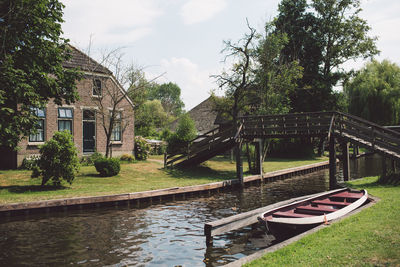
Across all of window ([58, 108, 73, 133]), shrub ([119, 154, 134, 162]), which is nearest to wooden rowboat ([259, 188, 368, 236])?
shrub ([119, 154, 134, 162])

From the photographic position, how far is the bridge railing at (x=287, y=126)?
63.6 feet

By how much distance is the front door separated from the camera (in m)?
25.3

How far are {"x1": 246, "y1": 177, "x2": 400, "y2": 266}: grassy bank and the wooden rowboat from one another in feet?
1.83

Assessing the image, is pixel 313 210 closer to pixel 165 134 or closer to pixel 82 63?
pixel 82 63

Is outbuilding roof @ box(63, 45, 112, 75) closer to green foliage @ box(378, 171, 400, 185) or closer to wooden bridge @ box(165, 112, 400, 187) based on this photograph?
wooden bridge @ box(165, 112, 400, 187)

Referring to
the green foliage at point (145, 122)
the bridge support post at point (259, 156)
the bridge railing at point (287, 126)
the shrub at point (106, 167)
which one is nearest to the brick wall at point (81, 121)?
the green foliage at point (145, 122)

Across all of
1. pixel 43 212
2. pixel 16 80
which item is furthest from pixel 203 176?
pixel 16 80

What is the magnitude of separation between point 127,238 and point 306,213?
17.9 ft

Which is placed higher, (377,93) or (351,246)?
(377,93)

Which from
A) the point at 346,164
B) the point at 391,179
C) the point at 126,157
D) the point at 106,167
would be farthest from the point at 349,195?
the point at 126,157

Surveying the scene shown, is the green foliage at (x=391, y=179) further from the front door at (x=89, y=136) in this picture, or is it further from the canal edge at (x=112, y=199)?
the front door at (x=89, y=136)

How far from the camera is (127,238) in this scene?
10.3m

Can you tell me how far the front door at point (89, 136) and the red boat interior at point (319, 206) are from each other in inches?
723

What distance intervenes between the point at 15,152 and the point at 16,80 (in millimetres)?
9041
